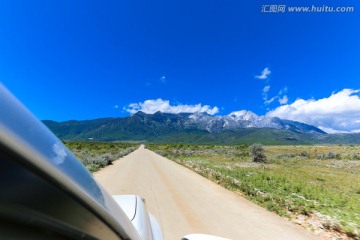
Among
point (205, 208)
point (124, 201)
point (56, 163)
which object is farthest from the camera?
point (205, 208)

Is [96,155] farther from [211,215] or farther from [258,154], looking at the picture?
[211,215]

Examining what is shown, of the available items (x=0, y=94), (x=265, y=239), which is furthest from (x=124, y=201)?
(x=265, y=239)

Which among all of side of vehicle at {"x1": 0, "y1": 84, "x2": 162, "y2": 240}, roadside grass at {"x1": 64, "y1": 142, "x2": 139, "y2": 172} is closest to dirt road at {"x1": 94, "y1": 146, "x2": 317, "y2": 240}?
side of vehicle at {"x1": 0, "y1": 84, "x2": 162, "y2": 240}

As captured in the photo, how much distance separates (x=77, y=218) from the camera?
696mm

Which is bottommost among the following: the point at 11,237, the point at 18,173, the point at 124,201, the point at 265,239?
the point at 265,239

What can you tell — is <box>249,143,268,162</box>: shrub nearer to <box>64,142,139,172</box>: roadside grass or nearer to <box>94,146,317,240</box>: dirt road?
<box>64,142,139,172</box>: roadside grass

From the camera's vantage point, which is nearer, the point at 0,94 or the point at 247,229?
the point at 0,94

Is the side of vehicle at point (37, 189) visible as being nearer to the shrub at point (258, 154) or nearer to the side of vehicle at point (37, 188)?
the side of vehicle at point (37, 188)

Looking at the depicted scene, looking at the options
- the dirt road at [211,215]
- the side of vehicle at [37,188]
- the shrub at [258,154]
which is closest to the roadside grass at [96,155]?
the dirt road at [211,215]

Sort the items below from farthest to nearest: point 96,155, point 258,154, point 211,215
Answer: point 96,155 < point 258,154 < point 211,215

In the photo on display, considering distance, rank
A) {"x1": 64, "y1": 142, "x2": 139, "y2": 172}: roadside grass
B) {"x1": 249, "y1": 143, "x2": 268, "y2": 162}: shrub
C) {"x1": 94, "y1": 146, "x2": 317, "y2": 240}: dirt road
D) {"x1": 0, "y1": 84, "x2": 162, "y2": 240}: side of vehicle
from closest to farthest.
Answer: {"x1": 0, "y1": 84, "x2": 162, "y2": 240}: side of vehicle < {"x1": 94, "y1": 146, "x2": 317, "y2": 240}: dirt road < {"x1": 64, "y1": 142, "x2": 139, "y2": 172}: roadside grass < {"x1": 249, "y1": 143, "x2": 268, "y2": 162}: shrub

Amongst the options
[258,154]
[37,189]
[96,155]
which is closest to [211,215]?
[37,189]

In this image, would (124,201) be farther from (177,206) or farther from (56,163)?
(177,206)

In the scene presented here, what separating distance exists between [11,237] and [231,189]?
45.0 ft
